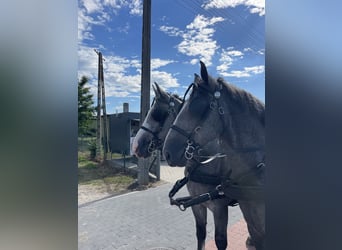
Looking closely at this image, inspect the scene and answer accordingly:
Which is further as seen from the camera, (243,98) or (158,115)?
(158,115)

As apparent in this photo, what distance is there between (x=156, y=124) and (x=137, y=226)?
1.09m

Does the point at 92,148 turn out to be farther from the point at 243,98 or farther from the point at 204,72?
the point at 243,98

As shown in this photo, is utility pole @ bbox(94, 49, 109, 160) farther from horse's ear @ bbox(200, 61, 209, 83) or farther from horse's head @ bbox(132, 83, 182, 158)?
horse's ear @ bbox(200, 61, 209, 83)

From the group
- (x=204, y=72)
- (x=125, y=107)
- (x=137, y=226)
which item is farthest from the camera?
(x=137, y=226)

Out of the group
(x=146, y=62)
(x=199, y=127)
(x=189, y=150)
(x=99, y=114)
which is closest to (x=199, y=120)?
(x=199, y=127)

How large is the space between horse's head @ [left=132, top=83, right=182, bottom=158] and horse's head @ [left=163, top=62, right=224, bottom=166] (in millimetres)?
419

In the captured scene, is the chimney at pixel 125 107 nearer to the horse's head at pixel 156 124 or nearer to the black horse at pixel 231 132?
the horse's head at pixel 156 124

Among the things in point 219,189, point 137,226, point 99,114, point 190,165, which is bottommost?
point 137,226

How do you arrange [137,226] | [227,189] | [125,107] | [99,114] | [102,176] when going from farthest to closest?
[102,176] < [137,226] < [125,107] < [99,114] < [227,189]

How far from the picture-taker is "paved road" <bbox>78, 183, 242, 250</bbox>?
201 centimetres

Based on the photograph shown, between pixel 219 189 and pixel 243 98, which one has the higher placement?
pixel 243 98

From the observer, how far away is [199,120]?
4.61 ft

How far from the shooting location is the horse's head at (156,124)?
6.10 ft

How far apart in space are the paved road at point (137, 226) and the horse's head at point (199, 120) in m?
0.79
